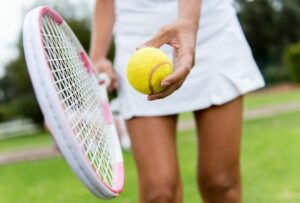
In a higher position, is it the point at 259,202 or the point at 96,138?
the point at 96,138

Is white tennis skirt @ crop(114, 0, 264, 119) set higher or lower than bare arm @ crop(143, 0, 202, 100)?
lower

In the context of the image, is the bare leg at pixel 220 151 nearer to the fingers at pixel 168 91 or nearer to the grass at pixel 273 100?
the fingers at pixel 168 91

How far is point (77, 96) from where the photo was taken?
2.20m

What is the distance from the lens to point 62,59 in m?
2.12

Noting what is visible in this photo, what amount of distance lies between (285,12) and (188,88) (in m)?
31.1

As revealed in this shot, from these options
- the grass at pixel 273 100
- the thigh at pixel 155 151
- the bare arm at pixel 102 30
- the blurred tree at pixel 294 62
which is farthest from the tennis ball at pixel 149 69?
the blurred tree at pixel 294 62

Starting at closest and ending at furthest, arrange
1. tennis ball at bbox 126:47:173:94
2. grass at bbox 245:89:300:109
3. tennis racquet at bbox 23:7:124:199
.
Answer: tennis racquet at bbox 23:7:124:199
tennis ball at bbox 126:47:173:94
grass at bbox 245:89:300:109

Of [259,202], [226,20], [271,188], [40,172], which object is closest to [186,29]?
[226,20]

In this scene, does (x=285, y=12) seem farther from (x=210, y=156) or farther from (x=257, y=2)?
(x=210, y=156)

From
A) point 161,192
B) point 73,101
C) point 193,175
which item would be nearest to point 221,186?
point 161,192

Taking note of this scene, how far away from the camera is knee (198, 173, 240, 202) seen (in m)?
2.65

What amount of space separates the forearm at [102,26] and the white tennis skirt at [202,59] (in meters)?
0.18

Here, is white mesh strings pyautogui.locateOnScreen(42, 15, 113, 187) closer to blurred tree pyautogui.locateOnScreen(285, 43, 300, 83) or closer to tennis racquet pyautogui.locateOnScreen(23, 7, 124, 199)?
tennis racquet pyautogui.locateOnScreen(23, 7, 124, 199)

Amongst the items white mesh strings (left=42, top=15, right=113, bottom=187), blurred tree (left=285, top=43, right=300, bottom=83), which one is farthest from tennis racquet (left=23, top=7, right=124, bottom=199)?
blurred tree (left=285, top=43, right=300, bottom=83)
